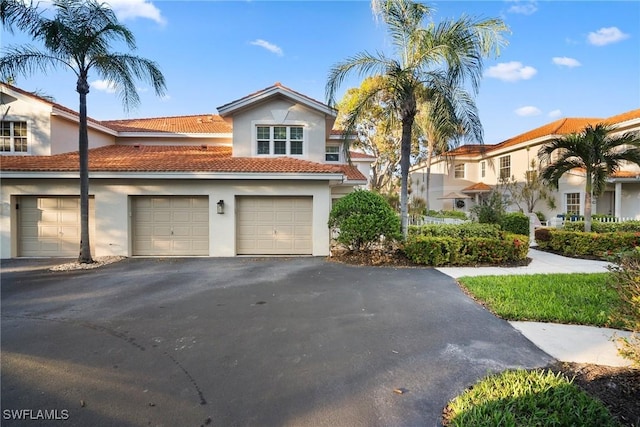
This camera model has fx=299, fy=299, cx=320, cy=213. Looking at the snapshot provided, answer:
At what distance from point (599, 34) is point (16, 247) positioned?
22.9m

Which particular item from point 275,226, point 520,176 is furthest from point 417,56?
point 520,176

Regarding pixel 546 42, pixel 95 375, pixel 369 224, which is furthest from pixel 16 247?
pixel 546 42

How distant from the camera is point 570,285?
22.1 feet

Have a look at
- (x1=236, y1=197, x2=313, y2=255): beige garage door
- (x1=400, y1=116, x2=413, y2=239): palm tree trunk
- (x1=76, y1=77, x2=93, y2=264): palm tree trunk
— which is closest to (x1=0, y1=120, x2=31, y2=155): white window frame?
(x1=76, y1=77, x2=93, y2=264): palm tree trunk

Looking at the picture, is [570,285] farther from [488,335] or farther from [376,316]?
[376,316]

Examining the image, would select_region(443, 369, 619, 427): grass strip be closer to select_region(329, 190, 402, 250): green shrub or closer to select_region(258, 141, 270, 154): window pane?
select_region(329, 190, 402, 250): green shrub

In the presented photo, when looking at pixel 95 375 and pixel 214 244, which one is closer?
pixel 95 375

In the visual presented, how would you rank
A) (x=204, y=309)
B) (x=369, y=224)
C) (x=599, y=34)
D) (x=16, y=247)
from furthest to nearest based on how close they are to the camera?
(x=599, y=34), (x=16, y=247), (x=369, y=224), (x=204, y=309)

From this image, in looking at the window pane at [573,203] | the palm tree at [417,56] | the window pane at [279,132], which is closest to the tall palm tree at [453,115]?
the palm tree at [417,56]

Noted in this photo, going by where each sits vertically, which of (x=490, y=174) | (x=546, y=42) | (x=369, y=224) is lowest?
(x=369, y=224)

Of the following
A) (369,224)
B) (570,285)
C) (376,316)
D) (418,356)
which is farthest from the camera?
(369,224)

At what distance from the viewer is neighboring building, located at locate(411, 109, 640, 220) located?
17.3 metres

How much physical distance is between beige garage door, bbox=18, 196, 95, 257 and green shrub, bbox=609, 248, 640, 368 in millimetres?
13786

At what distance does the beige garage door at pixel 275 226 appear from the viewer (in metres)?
11.2
